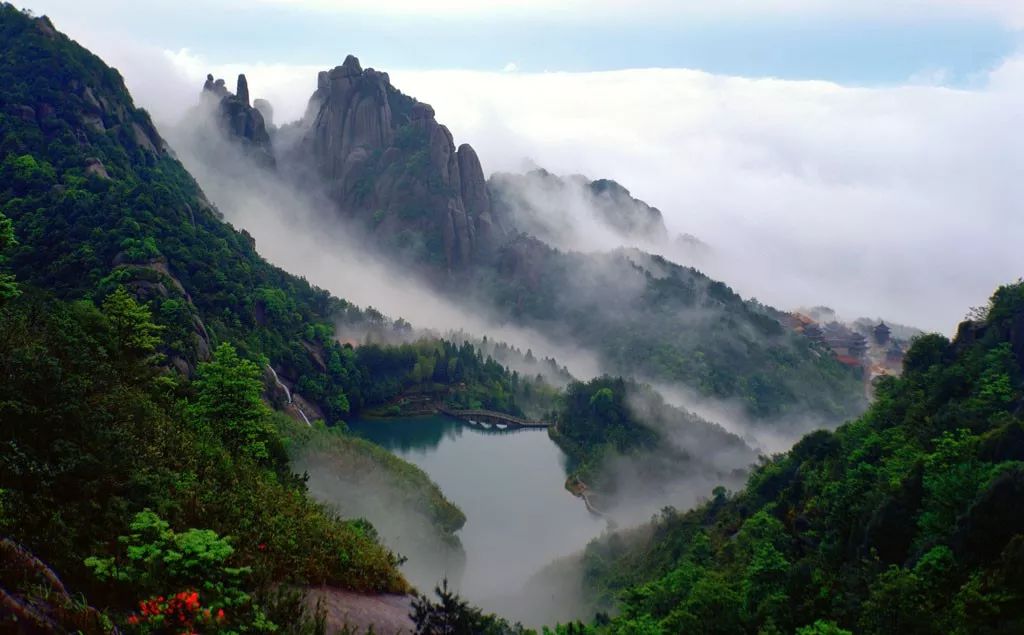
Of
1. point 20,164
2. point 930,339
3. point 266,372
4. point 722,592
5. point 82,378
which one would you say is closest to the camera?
point 82,378

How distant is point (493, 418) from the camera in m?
117

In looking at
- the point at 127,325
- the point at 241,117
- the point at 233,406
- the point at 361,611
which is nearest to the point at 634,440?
the point at 233,406

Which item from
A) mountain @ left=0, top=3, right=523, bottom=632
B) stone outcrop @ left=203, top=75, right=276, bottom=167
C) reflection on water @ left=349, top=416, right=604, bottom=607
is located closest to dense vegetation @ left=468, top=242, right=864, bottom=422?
reflection on water @ left=349, top=416, right=604, bottom=607

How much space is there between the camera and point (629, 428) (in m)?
92.6

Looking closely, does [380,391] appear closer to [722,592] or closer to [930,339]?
[930,339]

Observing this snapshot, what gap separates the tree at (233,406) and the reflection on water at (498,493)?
65.8 feet

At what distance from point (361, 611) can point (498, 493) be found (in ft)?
203

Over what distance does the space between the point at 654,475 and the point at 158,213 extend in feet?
202

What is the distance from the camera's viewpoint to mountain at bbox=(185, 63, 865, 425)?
133 meters

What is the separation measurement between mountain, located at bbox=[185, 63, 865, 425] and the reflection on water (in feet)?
137

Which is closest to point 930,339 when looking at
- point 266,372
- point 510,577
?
point 510,577

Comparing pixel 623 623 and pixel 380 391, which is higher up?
pixel 380 391

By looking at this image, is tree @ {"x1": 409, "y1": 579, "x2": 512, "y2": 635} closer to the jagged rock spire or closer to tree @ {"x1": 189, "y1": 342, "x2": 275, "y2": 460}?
tree @ {"x1": 189, "y1": 342, "x2": 275, "y2": 460}

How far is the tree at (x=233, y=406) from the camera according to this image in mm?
29125
